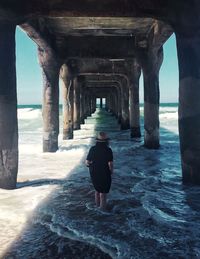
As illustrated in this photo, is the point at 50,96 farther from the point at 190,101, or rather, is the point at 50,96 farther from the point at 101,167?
the point at 101,167

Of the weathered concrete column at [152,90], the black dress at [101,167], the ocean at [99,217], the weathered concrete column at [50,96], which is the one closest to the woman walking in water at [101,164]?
the black dress at [101,167]

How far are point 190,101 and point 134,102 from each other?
10.2 meters

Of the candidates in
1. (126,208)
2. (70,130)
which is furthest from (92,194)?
(70,130)

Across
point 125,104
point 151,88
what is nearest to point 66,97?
point 151,88

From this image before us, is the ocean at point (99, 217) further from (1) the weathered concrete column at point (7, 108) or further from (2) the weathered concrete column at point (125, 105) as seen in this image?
(2) the weathered concrete column at point (125, 105)

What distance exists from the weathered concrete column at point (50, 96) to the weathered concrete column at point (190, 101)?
6091 millimetres

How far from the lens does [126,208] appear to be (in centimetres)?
543

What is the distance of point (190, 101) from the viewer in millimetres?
6680

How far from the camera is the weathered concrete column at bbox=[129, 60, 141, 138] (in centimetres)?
1681

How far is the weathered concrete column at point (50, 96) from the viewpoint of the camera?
11781 millimetres

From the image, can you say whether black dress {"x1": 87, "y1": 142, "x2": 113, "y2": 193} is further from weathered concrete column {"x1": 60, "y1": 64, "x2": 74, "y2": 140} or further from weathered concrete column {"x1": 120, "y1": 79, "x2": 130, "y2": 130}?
weathered concrete column {"x1": 120, "y1": 79, "x2": 130, "y2": 130}

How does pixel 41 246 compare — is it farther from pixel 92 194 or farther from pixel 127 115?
pixel 127 115

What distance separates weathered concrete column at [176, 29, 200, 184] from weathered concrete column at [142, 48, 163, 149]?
17.9 ft

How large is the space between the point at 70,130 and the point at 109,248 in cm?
1321
